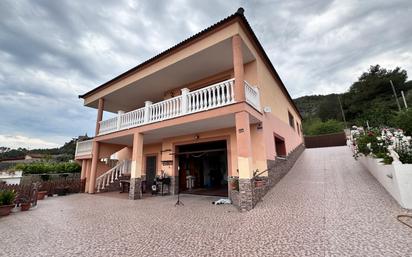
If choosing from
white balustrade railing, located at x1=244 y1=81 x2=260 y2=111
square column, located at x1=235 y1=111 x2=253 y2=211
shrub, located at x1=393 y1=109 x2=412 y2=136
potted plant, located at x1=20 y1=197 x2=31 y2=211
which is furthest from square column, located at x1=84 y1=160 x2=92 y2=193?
shrub, located at x1=393 y1=109 x2=412 y2=136

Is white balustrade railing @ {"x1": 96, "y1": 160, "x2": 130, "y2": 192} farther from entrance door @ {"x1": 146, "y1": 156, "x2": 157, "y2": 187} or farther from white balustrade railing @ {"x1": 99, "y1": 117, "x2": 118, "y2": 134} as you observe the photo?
white balustrade railing @ {"x1": 99, "y1": 117, "x2": 118, "y2": 134}

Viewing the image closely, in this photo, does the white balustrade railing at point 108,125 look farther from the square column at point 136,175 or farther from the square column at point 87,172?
the square column at point 87,172

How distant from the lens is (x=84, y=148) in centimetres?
1290

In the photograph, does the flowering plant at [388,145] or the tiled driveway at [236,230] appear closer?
the tiled driveway at [236,230]

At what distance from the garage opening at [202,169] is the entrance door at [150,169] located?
93.1 inches

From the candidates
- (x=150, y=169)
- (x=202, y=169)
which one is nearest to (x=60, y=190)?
(x=150, y=169)

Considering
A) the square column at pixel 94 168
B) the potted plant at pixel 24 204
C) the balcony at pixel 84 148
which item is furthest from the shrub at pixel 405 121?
the balcony at pixel 84 148

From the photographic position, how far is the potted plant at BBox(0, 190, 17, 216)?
6184mm

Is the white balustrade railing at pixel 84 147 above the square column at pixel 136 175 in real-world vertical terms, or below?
above

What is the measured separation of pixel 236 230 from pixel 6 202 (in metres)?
8.43

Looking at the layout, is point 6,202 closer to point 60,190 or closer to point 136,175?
point 136,175

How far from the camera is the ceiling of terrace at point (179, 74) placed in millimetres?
7529

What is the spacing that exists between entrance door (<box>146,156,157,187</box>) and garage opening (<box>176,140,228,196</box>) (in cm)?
236

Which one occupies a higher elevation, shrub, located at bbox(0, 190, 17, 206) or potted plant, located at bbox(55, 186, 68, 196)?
shrub, located at bbox(0, 190, 17, 206)
